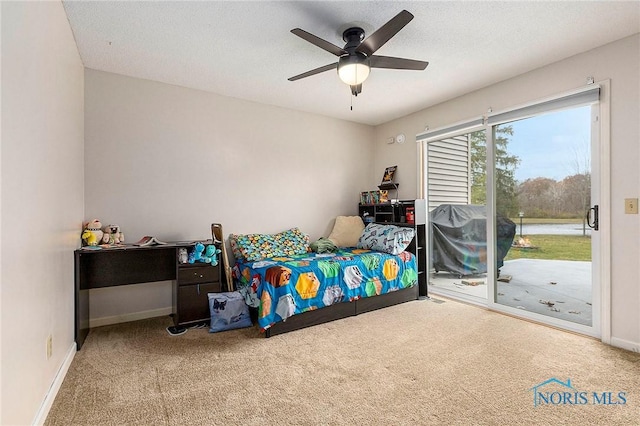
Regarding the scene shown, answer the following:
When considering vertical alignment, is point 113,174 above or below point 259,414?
above

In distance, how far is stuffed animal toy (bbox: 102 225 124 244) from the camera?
2893 millimetres

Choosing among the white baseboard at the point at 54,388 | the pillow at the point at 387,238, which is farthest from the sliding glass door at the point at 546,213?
the white baseboard at the point at 54,388

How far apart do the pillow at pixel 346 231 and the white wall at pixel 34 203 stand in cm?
298

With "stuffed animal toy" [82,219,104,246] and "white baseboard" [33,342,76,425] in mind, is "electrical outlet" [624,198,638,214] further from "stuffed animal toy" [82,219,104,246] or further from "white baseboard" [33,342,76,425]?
"stuffed animal toy" [82,219,104,246]

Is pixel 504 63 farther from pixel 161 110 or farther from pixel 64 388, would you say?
pixel 64 388

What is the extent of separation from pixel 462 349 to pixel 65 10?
3874mm

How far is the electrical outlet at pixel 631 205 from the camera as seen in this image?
7.97 ft

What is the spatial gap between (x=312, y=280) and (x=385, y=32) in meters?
2.12

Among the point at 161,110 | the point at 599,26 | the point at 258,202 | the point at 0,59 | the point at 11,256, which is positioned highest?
the point at 599,26

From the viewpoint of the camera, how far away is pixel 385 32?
196 centimetres

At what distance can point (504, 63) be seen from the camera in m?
2.91

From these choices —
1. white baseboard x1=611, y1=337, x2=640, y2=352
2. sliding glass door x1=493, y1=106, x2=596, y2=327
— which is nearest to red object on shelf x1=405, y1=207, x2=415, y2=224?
sliding glass door x1=493, y1=106, x2=596, y2=327

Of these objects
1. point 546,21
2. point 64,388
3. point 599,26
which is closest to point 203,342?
point 64,388

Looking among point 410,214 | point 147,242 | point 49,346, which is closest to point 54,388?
point 49,346
